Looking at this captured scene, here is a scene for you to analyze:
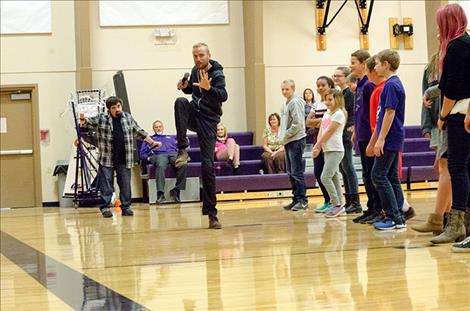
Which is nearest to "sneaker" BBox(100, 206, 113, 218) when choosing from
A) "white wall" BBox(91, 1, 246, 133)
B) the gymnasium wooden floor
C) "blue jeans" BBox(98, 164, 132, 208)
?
"blue jeans" BBox(98, 164, 132, 208)

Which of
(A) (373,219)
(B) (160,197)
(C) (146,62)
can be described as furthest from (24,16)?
(A) (373,219)

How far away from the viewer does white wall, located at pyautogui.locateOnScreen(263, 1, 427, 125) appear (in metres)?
12.8

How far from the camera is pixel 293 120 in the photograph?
289 inches

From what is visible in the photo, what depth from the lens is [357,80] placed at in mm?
6121

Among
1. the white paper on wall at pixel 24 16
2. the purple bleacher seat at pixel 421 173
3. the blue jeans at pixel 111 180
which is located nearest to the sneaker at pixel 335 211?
the blue jeans at pixel 111 180

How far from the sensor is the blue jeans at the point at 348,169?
653 centimetres

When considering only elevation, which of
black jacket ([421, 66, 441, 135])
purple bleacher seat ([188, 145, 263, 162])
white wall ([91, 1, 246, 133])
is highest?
white wall ([91, 1, 246, 133])

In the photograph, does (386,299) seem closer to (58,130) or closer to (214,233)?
(214,233)

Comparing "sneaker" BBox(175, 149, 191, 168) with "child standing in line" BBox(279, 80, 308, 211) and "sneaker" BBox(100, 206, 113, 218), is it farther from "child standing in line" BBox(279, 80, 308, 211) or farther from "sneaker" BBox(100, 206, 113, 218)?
"sneaker" BBox(100, 206, 113, 218)

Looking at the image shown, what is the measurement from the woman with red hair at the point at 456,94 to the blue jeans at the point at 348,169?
7.89 feet

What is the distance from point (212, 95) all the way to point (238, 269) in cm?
220

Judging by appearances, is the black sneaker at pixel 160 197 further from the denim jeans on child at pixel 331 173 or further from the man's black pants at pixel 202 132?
the man's black pants at pixel 202 132

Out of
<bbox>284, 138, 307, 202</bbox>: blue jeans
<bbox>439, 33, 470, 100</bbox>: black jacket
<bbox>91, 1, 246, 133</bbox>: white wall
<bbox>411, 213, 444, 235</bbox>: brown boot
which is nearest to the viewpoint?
<bbox>439, 33, 470, 100</bbox>: black jacket

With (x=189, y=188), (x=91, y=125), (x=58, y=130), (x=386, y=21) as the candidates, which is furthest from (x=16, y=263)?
(x=386, y=21)
